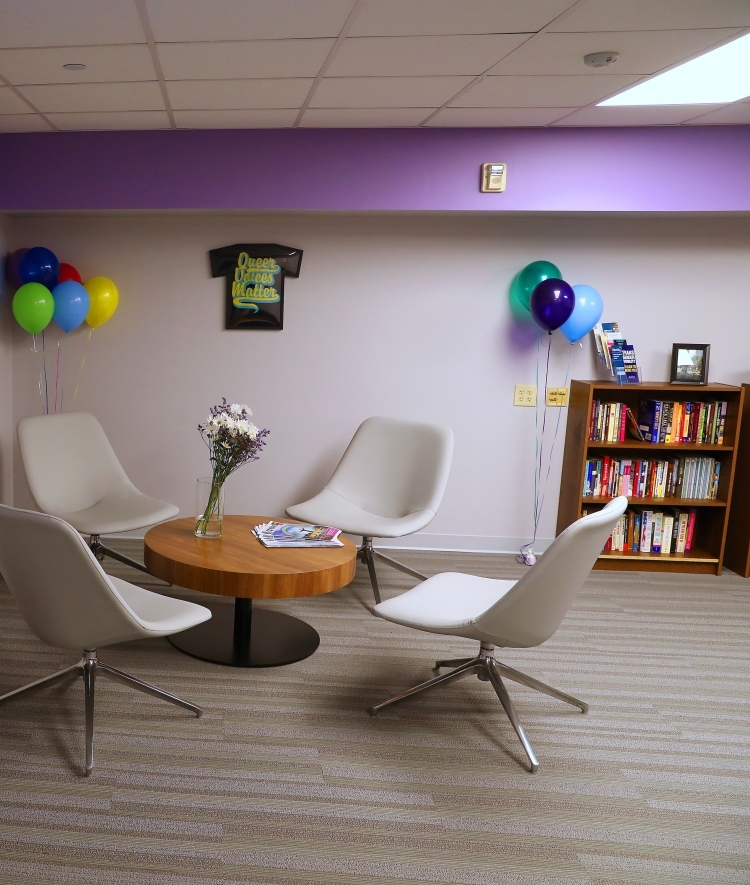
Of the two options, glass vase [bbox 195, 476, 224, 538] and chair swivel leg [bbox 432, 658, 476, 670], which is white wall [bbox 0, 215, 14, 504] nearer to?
glass vase [bbox 195, 476, 224, 538]

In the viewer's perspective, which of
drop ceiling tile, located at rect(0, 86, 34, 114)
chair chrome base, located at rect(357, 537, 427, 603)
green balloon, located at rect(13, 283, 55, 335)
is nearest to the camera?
drop ceiling tile, located at rect(0, 86, 34, 114)

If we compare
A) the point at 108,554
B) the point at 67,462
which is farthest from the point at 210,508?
the point at 67,462

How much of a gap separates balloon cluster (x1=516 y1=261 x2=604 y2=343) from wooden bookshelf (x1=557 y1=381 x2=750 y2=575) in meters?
0.37

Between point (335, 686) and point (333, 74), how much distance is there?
8.30 feet

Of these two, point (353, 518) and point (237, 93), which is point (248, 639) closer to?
point (353, 518)

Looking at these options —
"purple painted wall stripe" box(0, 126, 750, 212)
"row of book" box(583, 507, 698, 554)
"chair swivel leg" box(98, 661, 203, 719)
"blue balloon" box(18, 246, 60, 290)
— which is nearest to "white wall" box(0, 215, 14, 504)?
"blue balloon" box(18, 246, 60, 290)

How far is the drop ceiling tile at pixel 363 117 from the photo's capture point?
3711 mm

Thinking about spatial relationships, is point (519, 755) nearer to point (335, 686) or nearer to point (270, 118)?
point (335, 686)

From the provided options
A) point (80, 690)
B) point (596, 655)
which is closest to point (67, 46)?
point (80, 690)

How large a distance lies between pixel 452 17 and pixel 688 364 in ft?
9.08

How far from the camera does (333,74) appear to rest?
10.3 feet

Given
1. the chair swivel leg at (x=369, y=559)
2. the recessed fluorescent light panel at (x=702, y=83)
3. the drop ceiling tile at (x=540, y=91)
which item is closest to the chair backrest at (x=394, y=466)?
the chair swivel leg at (x=369, y=559)

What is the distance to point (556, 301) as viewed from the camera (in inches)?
165

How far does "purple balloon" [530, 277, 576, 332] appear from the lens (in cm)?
419
